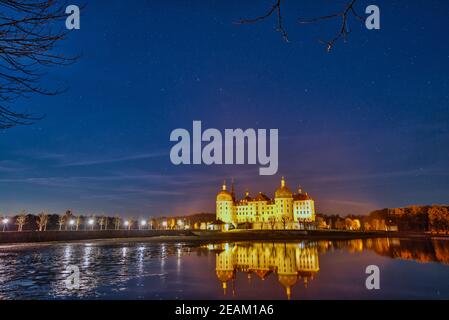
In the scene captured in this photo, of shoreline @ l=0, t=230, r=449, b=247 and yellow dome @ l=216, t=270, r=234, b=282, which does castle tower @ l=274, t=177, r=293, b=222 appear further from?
yellow dome @ l=216, t=270, r=234, b=282

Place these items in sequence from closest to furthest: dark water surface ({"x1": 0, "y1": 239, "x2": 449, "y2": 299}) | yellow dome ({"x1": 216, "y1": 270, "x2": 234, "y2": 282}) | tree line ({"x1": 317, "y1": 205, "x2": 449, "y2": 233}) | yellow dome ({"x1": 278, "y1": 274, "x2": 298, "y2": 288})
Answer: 1. dark water surface ({"x1": 0, "y1": 239, "x2": 449, "y2": 299})
2. yellow dome ({"x1": 278, "y1": 274, "x2": 298, "y2": 288})
3. yellow dome ({"x1": 216, "y1": 270, "x2": 234, "y2": 282})
4. tree line ({"x1": 317, "y1": 205, "x2": 449, "y2": 233})

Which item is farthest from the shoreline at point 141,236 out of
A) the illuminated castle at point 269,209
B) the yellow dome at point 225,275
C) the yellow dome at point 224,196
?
the yellow dome at point 224,196

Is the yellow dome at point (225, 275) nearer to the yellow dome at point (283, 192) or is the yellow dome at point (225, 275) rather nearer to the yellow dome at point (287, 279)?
the yellow dome at point (287, 279)

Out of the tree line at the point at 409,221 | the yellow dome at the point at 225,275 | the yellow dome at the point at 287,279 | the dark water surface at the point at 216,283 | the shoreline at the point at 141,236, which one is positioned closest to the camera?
the dark water surface at the point at 216,283

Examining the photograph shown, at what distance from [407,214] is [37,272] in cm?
14881

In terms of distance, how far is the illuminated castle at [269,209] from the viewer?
→ 120 m

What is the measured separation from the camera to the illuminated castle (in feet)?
395

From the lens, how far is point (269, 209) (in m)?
129

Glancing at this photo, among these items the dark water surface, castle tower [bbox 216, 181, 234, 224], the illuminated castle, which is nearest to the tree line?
the illuminated castle

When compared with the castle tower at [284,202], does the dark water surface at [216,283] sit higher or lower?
lower
